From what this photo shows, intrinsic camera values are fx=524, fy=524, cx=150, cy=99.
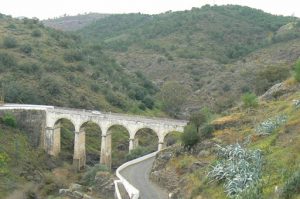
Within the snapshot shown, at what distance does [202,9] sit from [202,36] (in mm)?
26700

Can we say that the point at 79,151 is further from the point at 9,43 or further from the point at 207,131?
the point at 9,43

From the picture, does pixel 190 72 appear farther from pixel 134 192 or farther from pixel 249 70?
pixel 134 192

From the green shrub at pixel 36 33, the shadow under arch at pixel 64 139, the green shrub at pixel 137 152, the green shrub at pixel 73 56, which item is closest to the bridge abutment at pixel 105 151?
the green shrub at pixel 137 152

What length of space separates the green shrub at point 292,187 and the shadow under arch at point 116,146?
35187 millimetres

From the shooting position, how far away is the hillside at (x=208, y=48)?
303 ft

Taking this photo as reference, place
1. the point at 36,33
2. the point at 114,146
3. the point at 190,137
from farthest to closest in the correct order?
the point at 36,33, the point at 114,146, the point at 190,137

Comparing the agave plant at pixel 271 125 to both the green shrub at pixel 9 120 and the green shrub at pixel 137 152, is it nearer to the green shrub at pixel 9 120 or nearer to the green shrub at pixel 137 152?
the green shrub at pixel 137 152

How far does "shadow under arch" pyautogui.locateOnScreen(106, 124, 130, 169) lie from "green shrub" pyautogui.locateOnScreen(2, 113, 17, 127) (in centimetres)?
973

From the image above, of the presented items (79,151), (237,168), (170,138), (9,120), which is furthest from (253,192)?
(9,120)

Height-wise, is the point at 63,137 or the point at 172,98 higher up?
the point at 172,98

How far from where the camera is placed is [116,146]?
198 ft

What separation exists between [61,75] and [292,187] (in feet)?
192

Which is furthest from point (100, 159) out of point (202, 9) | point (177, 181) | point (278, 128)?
point (202, 9)

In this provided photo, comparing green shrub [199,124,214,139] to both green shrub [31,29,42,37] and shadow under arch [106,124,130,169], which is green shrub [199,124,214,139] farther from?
green shrub [31,29,42,37]
